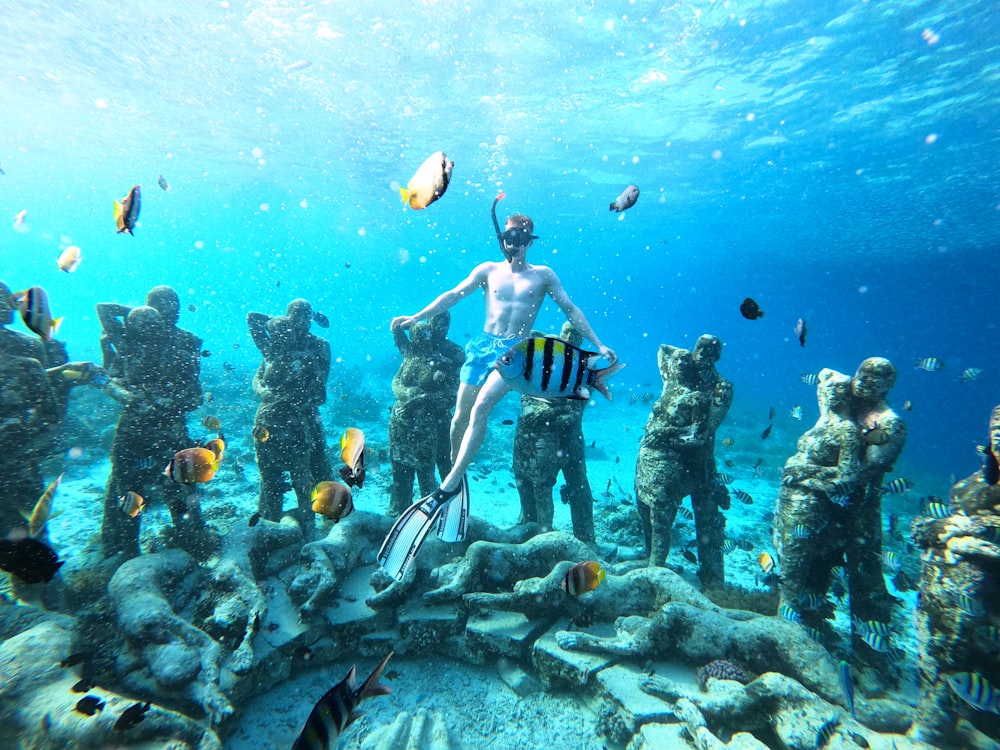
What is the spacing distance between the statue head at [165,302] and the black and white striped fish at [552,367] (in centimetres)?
643

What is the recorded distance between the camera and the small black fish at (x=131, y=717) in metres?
2.82

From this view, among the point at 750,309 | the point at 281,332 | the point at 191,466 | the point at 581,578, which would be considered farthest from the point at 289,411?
the point at 750,309

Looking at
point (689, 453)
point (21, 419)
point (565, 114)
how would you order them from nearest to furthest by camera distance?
1. point (21, 419)
2. point (689, 453)
3. point (565, 114)

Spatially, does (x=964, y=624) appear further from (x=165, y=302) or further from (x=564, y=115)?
(x=564, y=115)

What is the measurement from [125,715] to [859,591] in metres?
7.13

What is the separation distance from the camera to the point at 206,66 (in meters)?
18.9

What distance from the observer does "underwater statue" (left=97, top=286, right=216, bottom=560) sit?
579 centimetres

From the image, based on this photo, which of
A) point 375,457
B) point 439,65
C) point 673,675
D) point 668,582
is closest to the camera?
point 673,675

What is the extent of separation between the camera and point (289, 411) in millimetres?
6992

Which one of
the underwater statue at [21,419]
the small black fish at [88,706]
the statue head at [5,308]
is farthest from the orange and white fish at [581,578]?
the statue head at [5,308]

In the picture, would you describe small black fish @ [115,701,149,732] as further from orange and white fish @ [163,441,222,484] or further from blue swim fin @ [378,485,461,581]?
blue swim fin @ [378,485,461,581]

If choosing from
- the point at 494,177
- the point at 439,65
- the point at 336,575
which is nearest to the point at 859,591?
the point at 336,575

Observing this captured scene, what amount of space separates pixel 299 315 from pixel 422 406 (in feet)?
8.94

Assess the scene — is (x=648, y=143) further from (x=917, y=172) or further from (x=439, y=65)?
(x=917, y=172)
